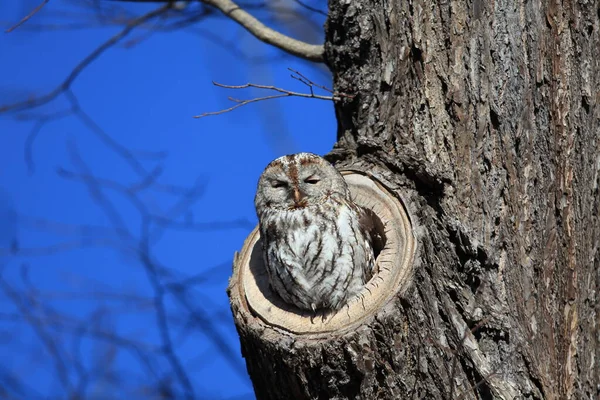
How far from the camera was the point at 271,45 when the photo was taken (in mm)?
3670

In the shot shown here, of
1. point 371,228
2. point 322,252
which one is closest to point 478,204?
point 371,228

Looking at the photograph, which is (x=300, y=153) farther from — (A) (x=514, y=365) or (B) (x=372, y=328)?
(A) (x=514, y=365)

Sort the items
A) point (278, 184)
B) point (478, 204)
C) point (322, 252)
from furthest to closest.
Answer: point (278, 184)
point (322, 252)
point (478, 204)

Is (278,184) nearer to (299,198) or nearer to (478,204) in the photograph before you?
(299,198)

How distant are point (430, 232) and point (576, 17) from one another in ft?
3.53

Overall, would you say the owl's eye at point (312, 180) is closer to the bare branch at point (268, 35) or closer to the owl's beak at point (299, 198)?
the owl's beak at point (299, 198)

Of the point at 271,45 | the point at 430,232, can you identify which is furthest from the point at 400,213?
the point at 271,45

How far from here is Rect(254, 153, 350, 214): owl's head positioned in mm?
3193

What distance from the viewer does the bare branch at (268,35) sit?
3.50 metres

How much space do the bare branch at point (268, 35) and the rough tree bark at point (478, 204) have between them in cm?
45

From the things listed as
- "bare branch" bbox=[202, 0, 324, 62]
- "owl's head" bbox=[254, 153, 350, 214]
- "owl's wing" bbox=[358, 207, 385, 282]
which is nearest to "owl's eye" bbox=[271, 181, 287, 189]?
"owl's head" bbox=[254, 153, 350, 214]

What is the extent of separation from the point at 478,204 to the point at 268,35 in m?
1.52

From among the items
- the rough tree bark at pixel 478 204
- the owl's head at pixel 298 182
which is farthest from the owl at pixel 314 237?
the rough tree bark at pixel 478 204

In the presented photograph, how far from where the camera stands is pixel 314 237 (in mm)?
3195
